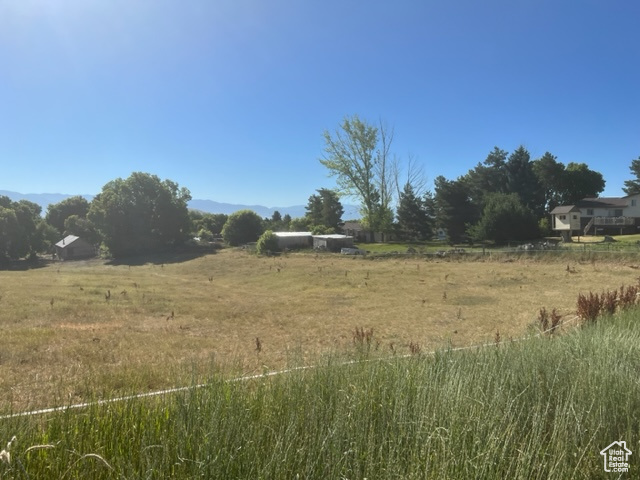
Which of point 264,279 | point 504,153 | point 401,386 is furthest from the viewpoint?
point 504,153

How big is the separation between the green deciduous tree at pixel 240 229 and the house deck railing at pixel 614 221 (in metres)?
47.8

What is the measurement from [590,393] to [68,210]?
345 ft

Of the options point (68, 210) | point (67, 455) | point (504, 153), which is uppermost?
point (504, 153)

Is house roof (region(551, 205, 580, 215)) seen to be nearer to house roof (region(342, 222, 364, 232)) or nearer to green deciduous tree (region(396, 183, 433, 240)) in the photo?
green deciduous tree (region(396, 183, 433, 240))

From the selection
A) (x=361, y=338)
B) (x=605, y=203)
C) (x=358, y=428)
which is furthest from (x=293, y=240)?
(x=358, y=428)

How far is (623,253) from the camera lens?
2844 centimetres

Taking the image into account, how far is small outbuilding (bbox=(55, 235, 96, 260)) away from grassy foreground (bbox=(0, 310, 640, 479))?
73173 millimetres

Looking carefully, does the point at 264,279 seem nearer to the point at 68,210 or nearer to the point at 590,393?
the point at 590,393

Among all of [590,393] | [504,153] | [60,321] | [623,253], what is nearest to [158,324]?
[60,321]

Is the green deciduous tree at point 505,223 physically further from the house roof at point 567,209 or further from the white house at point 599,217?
the white house at point 599,217

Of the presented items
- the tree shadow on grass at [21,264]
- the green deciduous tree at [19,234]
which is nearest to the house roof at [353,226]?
the tree shadow on grass at [21,264]

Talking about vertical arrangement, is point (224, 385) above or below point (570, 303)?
above

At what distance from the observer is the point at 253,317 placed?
54.5 feet

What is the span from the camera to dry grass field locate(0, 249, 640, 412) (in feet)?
24.0
